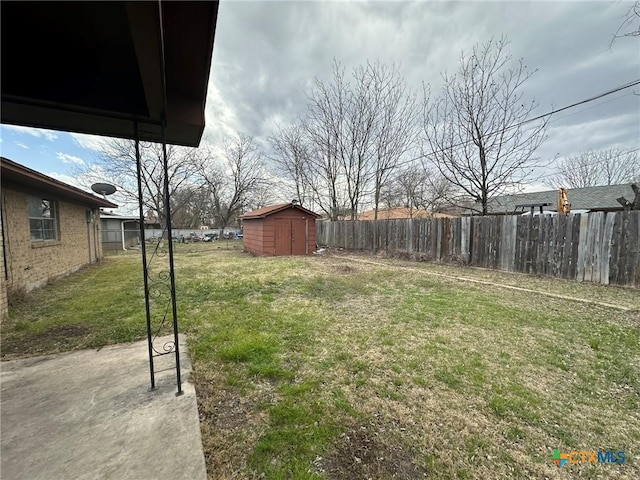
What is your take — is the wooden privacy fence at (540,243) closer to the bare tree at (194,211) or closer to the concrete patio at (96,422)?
the concrete patio at (96,422)

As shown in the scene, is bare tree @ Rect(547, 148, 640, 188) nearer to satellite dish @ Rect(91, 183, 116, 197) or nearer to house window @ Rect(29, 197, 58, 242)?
satellite dish @ Rect(91, 183, 116, 197)

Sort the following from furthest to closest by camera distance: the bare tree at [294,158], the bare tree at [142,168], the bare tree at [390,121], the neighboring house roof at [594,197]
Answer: the bare tree at [294,158]
the bare tree at [142,168]
the neighboring house roof at [594,197]
the bare tree at [390,121]

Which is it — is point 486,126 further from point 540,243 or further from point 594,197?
point 594,197

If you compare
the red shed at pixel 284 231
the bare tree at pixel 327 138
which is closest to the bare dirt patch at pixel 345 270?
the red shed at pixel 284 231

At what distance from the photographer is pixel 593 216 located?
5777 mm

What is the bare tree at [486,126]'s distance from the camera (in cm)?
938

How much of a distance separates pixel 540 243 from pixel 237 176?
25.0 metres

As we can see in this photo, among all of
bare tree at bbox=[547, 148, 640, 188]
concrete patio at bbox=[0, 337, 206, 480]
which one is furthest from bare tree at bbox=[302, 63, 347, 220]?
bare tree at bbox=[547, 148, 640, 188]

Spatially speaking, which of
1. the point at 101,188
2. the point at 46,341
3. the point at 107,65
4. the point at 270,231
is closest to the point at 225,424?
the point at 107,65

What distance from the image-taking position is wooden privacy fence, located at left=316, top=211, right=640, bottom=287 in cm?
545

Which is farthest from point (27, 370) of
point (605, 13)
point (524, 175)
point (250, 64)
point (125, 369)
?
point (524, 175)

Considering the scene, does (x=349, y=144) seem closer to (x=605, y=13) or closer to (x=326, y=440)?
(x=605, y=13)

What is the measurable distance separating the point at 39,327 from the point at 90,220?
8202 millimetres

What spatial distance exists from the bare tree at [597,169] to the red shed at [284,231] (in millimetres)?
20371
